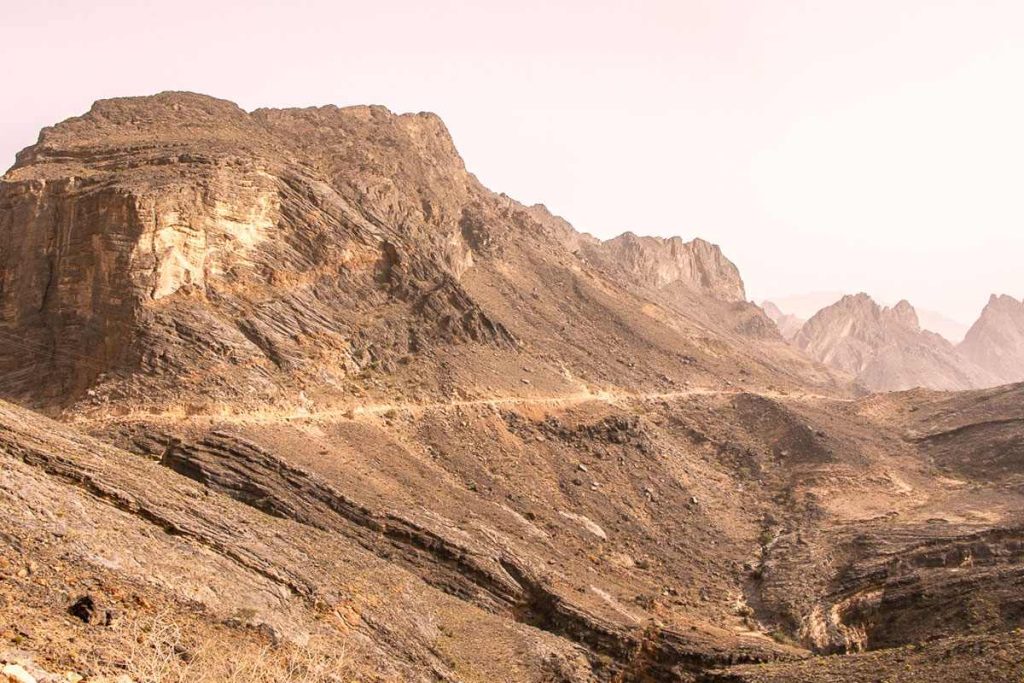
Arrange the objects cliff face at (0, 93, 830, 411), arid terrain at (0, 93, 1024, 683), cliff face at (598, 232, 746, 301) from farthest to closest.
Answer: cliff face at (598, 232, 746, 301) → cliff face at (0, 93, 830, 411) → arid terrain at (0, 93, 1024, 683)

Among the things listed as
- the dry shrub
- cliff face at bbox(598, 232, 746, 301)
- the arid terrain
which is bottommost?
the dry shrub

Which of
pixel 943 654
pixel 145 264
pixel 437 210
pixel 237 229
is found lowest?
pixel 943 654

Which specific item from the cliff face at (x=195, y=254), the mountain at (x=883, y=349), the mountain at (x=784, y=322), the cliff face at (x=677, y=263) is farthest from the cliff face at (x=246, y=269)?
the mountain at (x=784, y=322)

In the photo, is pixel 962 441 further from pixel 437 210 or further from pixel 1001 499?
pixel 437 210

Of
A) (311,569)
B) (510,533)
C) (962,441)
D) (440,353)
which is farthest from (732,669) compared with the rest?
(962,441)

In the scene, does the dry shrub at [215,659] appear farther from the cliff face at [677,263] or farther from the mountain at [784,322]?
the mountain at [784,322]

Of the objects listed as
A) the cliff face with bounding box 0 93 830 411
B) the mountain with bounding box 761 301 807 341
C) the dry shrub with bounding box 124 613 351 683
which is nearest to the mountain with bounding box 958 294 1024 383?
the mountain with bounding box 761 301 807 341

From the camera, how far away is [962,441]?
41188 millimetres

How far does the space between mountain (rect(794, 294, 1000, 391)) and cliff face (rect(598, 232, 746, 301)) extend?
16208mm

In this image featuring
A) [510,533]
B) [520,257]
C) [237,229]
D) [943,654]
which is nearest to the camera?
[943,654]

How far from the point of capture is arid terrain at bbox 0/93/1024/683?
16.7 m

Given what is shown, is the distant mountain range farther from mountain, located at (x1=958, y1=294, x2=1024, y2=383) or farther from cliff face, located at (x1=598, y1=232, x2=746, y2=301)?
cliff face, located at (x1=598, y1=232, x2=746, y2=301)

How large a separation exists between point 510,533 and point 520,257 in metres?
27.8

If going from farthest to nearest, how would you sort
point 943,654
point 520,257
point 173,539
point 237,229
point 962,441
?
point 520,257 < point 962,441 < point 237,229 < point 943,654 < point 173,539
